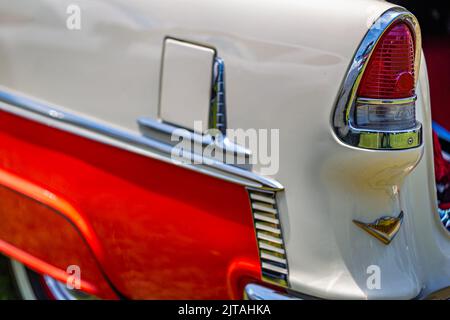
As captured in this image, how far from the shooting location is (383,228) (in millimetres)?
1960

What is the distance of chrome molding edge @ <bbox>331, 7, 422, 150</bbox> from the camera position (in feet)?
5.92

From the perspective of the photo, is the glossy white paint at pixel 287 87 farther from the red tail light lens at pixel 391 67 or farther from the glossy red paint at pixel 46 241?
the glossy red paint at pixel 46 241

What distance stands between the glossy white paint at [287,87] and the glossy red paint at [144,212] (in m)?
0.12

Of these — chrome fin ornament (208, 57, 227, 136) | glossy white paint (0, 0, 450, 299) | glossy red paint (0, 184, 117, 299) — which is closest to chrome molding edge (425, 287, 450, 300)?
glossy white paint (0, 0, 450, 299)

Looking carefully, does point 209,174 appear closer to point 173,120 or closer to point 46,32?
point 173,120

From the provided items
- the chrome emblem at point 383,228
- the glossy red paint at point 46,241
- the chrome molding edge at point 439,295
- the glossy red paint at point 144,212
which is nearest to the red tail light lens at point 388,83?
the chrome emblem at point 383,228

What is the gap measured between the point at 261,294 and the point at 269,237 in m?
0.18

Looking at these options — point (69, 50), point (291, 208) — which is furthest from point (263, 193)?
point (69, 50)

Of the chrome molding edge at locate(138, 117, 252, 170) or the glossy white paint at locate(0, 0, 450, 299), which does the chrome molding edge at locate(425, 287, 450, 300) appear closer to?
the glossy white paint at locate(0, 0, 450, 299)

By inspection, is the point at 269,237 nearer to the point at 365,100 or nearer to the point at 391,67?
the point at 365,100

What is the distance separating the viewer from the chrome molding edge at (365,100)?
1.80m

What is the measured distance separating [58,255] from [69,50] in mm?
643

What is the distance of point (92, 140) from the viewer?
2.07 metres

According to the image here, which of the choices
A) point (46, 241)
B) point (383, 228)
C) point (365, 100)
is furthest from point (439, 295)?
point (46, 241)
